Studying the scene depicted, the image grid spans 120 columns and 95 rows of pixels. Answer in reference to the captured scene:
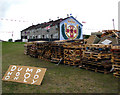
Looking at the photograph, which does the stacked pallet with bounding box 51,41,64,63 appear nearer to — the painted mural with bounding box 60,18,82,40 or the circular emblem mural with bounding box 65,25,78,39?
the painted mural with bounding box 60,18,82,40

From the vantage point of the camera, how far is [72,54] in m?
11.1

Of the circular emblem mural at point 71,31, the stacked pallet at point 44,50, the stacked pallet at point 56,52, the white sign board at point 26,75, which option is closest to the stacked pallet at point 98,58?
the stacked pallet at point 56,52

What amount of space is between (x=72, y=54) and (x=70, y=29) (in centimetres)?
2130

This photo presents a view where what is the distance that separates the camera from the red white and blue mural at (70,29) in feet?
98.4

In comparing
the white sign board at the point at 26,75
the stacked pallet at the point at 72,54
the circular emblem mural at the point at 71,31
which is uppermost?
the circular emblem mural at the point at 71,31

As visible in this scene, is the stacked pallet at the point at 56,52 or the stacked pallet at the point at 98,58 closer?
the stacked pallet at the point at 98,58

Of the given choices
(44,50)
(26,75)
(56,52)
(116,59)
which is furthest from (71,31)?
(26,75)

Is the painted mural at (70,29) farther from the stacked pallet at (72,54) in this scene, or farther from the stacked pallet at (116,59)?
the stacked pallet at (116,59)

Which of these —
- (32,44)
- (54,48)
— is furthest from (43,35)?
(54,48)

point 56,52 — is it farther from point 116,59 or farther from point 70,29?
point 70,29

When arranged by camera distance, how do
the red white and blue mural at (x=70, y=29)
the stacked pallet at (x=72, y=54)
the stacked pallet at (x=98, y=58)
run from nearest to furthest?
the stacked pallet at (x=98, y=58), the stacked pallet at (x=72, y=54), the red white and blue mural at (x=70, y=29)

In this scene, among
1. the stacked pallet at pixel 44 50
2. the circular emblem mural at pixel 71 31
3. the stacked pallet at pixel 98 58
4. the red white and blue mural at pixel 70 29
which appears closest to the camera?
the stacked pallet at pixel 98 58

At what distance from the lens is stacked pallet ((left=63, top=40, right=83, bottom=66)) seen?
10.6 m

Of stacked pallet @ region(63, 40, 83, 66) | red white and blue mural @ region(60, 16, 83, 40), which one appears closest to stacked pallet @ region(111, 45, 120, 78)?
stacked pallet @ region(63, 40, 83, 66)
